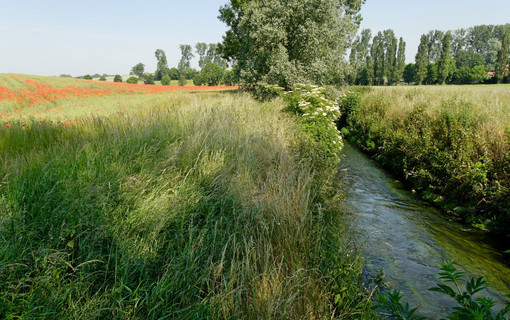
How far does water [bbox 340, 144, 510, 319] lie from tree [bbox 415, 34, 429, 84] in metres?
57.7

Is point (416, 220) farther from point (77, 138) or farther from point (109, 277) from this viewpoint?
point (77, 138)

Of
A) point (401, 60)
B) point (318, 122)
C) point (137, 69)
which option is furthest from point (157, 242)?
point (137, 69)

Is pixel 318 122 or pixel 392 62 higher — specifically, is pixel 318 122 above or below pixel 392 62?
below

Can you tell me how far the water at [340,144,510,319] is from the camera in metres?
3.81

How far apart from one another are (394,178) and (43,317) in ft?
30.6

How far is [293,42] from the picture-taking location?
48.3ft

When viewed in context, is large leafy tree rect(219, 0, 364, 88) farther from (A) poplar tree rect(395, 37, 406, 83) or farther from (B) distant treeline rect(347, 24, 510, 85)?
(A) poplar tree rect(395, 37, 406, 83)

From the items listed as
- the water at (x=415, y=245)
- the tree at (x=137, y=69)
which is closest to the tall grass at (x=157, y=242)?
the water at (x=415, y=245)

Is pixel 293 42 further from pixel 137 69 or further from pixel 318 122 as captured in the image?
pixel 137 69

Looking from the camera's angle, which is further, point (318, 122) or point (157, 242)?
point (318, 122)

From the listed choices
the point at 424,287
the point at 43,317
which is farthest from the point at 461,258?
the point at 43,317

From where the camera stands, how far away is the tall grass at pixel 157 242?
6.88 ft

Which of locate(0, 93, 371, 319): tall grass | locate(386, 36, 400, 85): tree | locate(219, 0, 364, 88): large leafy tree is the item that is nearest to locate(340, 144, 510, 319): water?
locate(0, 93, 371, 319): tall grass

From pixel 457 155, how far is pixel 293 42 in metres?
10.6
